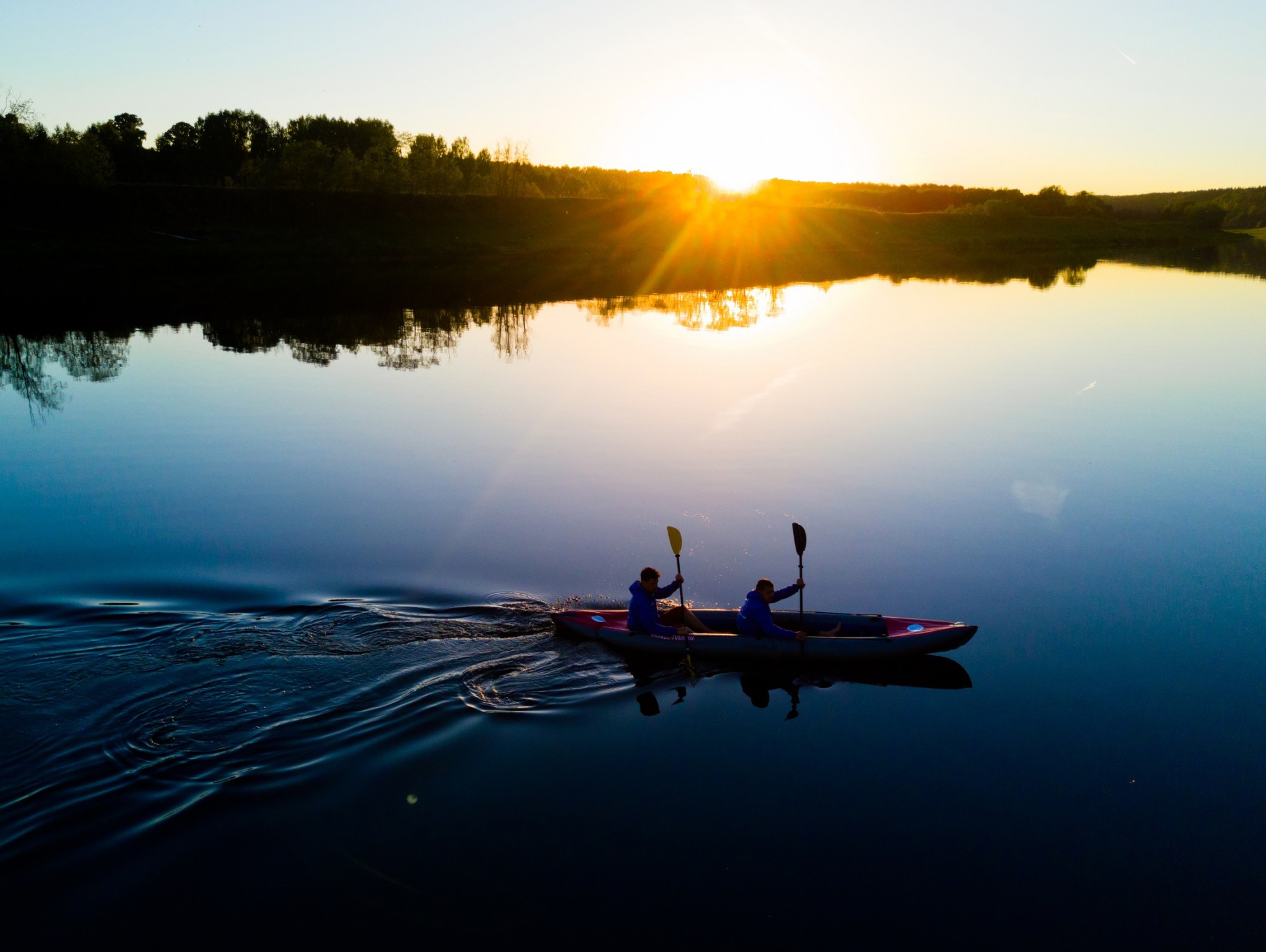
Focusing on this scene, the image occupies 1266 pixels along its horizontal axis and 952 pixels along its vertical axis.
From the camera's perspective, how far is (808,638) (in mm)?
11406

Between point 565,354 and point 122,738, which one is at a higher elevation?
point 565,354

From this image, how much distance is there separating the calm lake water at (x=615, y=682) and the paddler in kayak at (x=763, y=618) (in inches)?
21.0

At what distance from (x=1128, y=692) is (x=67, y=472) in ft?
59.8

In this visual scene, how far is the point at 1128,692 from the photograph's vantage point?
10.5 meters

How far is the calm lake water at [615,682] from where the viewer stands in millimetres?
7719

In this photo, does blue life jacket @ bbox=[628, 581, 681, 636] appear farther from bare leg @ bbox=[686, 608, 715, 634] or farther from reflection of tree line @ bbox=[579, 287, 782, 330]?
reflection of tree line @ bbox=[579, 287, 782, 330]

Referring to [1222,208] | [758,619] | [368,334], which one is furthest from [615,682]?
[1222,208]

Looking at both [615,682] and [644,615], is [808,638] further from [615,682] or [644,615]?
[615,682]

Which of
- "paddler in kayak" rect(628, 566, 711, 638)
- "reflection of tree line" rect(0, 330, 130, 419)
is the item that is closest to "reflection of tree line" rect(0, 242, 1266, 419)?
"reflection of tree line" rect(0, 330, 130, 419)

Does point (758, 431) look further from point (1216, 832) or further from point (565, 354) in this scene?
point (1216, 832)

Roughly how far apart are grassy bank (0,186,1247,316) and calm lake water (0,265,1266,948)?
2624 cm

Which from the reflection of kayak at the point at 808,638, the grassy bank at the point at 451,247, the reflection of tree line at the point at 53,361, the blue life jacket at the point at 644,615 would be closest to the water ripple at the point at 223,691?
the reflection of kayak at the point at 808,638

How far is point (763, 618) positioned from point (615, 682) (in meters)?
1.99

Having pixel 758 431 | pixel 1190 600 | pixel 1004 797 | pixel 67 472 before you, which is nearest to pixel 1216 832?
pixel 1004 797
